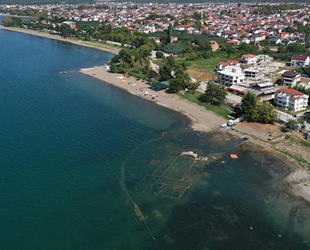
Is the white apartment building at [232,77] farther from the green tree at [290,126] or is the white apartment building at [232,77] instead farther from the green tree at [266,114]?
the green tree at [290,126]

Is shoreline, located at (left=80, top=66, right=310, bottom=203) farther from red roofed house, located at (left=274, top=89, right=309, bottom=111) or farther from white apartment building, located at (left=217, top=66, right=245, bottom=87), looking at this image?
white apartment building, located at (left=217, top=66, right=245, bottom=87)

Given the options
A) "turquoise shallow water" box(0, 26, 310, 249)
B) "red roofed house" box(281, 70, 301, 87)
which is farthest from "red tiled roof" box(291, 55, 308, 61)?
"turquoise shallow water" box(0, 26, 310, 249)

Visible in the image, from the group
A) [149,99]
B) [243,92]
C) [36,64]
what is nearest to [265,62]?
[243,92]

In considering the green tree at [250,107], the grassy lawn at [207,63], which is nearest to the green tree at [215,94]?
the green tree at [250,107]

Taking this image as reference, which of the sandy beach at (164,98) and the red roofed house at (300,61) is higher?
the red roofed house at (300,61)

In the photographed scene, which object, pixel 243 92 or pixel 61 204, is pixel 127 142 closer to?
pixel 61 204

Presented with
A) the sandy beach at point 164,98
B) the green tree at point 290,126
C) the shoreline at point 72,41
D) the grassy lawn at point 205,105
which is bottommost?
the shoreline at point 72,41

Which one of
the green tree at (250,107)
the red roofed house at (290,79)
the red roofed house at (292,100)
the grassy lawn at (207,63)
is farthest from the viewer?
the grassy lawn at (207,63)
